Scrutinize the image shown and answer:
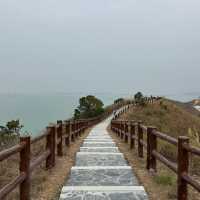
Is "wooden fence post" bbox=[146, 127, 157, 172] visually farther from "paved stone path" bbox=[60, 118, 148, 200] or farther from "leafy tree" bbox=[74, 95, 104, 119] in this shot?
"leafy tree" bbox=[74, 95, 104, 119]

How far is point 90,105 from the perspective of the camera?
4562 cm

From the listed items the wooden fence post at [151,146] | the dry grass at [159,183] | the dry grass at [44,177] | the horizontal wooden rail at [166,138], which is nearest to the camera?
the horizontal wooden rail at [166,138]


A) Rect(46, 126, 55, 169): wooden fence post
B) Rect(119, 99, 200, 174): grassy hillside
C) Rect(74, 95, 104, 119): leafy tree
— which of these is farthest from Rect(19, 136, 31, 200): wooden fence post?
Rect(74, 95, 104, 119): leafy tree

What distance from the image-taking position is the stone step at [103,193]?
231 inches

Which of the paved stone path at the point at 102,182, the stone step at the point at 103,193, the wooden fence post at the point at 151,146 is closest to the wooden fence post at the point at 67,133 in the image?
the paved stone path at the point at 102,182

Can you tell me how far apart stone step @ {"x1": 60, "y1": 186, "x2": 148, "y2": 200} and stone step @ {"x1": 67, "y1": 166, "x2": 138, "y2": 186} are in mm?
297

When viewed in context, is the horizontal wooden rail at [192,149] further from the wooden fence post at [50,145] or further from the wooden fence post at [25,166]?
the wooden fence post at [50,145]

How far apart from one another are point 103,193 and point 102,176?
130 cm

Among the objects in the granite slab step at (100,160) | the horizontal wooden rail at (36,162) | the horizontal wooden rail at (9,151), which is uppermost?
the horizontal wooden rail at (9,151)

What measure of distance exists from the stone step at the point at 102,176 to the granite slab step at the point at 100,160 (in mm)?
548

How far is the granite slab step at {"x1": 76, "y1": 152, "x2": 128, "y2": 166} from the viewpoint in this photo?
353 inches

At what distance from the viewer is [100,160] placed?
9.43m

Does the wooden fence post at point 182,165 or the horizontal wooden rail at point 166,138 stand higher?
the horizontal wooden rail at point 166,138

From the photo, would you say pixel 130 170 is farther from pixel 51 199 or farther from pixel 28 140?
pixel 28 140
